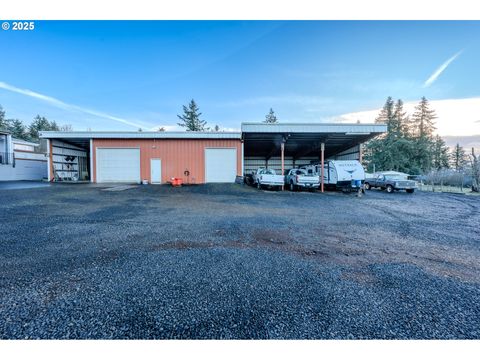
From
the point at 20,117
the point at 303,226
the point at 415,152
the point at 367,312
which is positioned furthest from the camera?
the point at 20,117

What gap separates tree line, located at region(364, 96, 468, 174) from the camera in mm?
38750

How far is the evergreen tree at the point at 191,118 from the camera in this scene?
48188 millimetres

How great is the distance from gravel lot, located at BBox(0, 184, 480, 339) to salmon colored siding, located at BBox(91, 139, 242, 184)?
477 inches

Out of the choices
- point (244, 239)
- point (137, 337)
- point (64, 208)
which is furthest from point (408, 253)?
point (64, 208)

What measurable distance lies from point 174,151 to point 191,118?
3478 cm

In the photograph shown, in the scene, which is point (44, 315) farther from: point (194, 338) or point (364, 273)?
point (364, 273)

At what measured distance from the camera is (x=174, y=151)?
1683 cm

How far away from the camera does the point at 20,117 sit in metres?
48.2

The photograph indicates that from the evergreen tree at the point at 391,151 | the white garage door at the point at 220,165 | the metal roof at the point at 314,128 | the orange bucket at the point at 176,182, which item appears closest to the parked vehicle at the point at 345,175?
the metal roof at the point at 314,128

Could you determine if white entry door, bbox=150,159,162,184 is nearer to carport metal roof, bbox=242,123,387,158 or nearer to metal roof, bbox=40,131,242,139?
metal roof, bbox=40,131,242,139

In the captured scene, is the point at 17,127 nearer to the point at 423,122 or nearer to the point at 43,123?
the point at 43,123

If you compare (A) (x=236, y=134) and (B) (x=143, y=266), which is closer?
(B) (x=143, y=266)

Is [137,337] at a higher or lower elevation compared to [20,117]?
lower

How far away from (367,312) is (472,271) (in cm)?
241
